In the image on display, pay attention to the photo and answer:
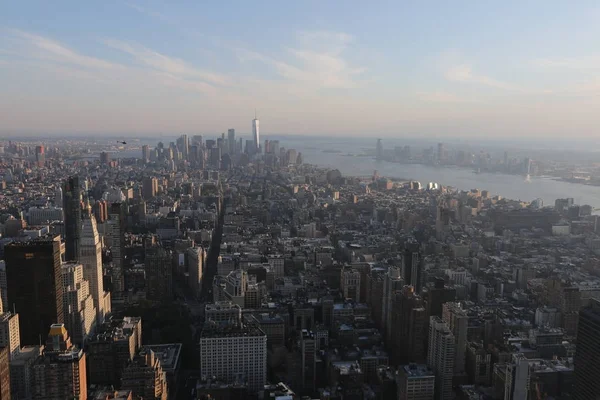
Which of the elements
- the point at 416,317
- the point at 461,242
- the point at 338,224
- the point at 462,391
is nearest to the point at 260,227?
the point at 338,224

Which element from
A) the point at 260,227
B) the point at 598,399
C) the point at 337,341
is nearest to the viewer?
the point at 598,399

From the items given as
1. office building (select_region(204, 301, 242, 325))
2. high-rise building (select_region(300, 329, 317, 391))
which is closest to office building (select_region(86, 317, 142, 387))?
office building (select_region(204, 301, 242, 325))

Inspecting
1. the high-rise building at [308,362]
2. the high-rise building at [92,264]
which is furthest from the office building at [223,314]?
the high-rise building at [92,264]

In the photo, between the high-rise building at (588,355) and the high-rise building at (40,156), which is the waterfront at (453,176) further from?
the high-rise building at (588,355)

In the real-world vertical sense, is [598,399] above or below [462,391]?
above

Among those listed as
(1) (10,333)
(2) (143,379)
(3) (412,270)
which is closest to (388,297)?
(3) (412,270)

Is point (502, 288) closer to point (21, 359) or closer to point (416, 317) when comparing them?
point (416, 317)

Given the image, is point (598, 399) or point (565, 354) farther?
point (565, 354)
